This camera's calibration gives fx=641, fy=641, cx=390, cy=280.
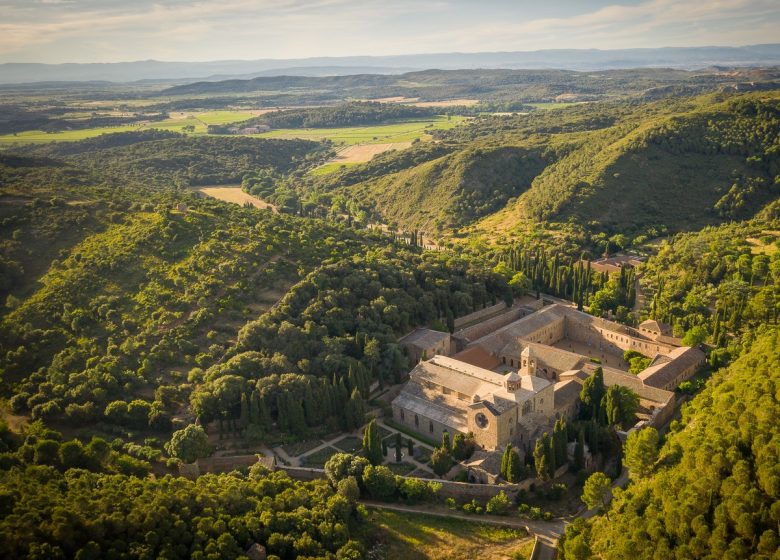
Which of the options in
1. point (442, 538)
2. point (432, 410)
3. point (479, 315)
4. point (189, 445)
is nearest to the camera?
point (442, 538)

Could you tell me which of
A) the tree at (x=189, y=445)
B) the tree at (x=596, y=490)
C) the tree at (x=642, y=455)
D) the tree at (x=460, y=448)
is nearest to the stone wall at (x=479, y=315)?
the tree at (x=460, y=448)

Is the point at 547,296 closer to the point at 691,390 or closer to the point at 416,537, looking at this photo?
the point at 691,390

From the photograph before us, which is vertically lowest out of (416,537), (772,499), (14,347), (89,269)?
(416,537)

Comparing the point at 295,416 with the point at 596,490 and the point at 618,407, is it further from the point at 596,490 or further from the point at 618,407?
the point at 618,407

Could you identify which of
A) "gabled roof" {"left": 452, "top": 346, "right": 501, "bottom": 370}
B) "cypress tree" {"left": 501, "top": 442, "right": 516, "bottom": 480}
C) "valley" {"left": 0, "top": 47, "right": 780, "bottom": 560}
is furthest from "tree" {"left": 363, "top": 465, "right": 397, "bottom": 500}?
"gabled roof" {"left": 452, "top": 346, "right": 501, "bottom": 370}

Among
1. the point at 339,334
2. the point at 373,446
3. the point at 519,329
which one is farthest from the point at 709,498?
the point at 339,334

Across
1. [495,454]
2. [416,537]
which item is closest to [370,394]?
[495,454]
